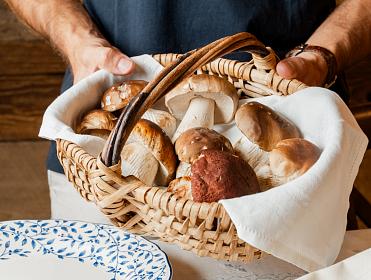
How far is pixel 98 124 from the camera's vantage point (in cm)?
97

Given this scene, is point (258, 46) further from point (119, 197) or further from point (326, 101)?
point (119, 197)

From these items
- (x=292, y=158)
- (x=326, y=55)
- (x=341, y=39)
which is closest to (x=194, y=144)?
(x=292, y=158)

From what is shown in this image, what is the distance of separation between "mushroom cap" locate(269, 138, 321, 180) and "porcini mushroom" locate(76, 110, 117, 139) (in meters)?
0.21

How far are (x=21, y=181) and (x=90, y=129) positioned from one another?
1.68 meters

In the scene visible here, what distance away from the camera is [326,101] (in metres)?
0.92

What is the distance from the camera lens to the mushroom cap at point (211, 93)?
99 cm

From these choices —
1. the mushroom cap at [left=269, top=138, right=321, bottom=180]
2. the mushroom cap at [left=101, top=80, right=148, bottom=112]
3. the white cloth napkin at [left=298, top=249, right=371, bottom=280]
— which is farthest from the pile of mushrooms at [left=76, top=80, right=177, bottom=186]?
the white cloth napkin at [left=298, top=249, right=371, bottom=280]

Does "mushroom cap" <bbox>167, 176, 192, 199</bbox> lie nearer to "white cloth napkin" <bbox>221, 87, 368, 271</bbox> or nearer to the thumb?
"white cloth napkin" <bbox>221, 87, 368, 271</bbox>

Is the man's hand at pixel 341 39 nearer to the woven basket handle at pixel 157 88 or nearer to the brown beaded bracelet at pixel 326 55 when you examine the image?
the brown beaded bracelet at pixel 326 55

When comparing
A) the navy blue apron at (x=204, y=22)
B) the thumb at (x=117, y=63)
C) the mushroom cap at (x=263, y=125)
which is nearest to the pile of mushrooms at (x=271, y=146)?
the mushroom cap at (x=263, y=125)

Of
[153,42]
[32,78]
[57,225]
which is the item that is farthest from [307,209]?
[32,78]

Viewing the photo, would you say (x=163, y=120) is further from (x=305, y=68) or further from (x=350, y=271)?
(x=350, y=271)

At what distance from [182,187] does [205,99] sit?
21cm

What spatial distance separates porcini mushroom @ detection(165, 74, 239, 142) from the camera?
0.98 meters
